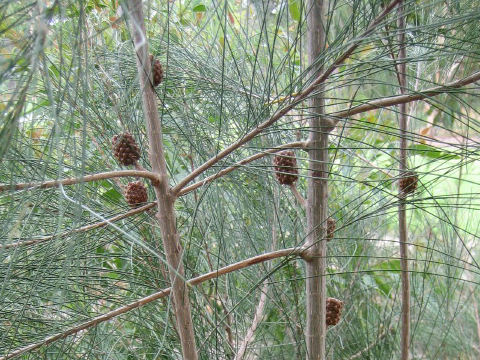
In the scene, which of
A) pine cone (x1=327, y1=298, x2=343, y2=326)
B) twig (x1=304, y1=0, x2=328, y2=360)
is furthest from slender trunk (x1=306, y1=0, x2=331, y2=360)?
pine cone (x1=327, y1=298, x2=343, y2=326)

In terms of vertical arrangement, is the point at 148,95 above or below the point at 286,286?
above

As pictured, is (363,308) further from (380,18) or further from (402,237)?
(380,18)

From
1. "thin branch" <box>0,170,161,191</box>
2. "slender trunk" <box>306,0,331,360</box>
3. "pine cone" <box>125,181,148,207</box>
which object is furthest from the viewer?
"pine cone" <box>125,181,148,207</box>

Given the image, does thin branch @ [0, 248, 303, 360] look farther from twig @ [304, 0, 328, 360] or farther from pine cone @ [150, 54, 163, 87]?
pine cone @ [150, 54, 163, 87]

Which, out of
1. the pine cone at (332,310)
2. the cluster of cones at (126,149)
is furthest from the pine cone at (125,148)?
the pine cone at (332,310)

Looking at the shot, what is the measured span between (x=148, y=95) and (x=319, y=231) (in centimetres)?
21

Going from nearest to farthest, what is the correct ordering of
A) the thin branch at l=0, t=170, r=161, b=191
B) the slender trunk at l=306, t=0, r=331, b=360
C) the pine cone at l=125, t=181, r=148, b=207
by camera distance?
the thin branch at l=0, t=170, r=161, b=191 < the slender trunk at l=306, t=0, r=331, b=360 < the pine cone at l=125, t=181, r=148, b=207

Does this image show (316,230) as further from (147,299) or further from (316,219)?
(147,299)

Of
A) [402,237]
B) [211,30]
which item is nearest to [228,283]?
[402,237]

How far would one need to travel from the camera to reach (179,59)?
2.52 feet

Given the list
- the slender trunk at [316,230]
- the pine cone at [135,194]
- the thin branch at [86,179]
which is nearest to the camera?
the thin branch at [86,179]

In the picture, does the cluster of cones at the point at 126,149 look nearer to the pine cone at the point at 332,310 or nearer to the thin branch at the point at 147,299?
the thin branch at the point at 147,299

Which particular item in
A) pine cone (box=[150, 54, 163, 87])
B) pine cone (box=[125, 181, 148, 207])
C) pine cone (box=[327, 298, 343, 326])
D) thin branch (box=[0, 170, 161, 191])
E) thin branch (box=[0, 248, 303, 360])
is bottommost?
pine cone (box=[327, 298, 343, 326])

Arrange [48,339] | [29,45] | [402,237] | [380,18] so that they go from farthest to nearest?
[402,237], [48,339], [380,18], [29,45]
